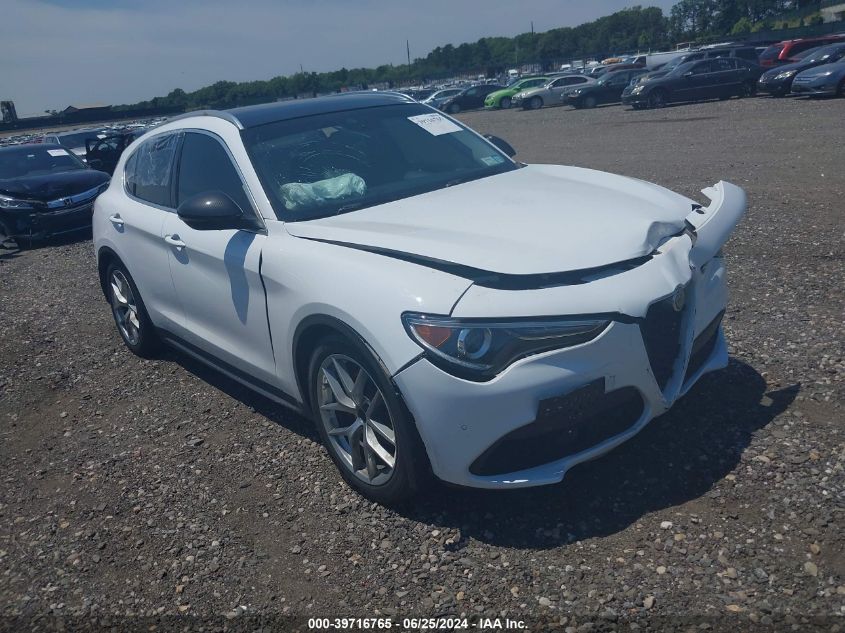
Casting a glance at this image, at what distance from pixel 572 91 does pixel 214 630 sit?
1382 inches

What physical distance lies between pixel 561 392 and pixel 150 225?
325cm

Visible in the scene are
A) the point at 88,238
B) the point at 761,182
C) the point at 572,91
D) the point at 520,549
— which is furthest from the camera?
the point at 572,91

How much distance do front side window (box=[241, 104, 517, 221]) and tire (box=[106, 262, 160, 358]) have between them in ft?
6.06

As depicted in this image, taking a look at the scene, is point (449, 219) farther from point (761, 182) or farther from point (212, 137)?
point (761, 182)

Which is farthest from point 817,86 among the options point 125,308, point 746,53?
point 125,308

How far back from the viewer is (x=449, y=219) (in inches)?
151

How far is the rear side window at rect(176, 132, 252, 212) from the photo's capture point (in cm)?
446

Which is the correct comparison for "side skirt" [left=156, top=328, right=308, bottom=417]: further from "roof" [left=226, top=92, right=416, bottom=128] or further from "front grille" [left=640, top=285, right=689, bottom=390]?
"front grille" [left=640, top=285, right=689, bottom=390]

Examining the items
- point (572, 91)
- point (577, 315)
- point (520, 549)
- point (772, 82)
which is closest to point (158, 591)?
point (520, 549)

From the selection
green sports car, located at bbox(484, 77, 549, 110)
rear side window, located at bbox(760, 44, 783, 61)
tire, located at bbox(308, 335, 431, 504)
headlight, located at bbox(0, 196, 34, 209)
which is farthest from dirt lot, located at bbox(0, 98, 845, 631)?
green sports car, located at bbox(484, 77, 549, 110)

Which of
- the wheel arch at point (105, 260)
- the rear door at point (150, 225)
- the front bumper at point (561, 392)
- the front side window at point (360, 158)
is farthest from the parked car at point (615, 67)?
the front bumper at point (561, 392)

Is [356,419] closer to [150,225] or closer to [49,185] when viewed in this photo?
[150,225]

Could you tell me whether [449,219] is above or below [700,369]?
above

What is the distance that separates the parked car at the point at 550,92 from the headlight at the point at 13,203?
98.3 ft
